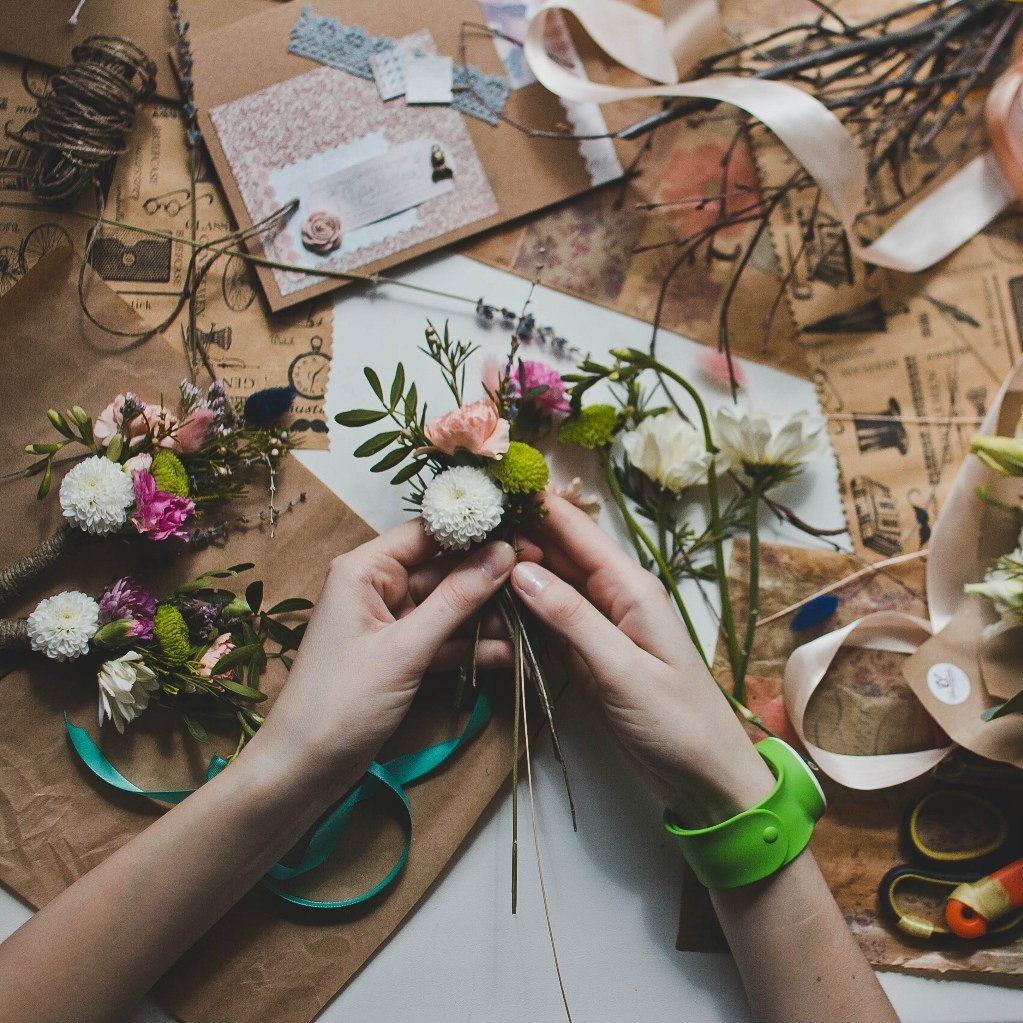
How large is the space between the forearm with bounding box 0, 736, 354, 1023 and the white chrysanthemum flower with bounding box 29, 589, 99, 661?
241 millimetres

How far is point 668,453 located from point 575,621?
0.31m

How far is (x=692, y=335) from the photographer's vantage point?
1.28 metres

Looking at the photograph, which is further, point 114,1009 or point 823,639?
point 823,639

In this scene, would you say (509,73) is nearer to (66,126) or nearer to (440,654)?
(66,126)

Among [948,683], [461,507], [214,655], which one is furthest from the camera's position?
[948,683]

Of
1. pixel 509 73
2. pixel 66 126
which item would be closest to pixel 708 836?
pixel 509 73

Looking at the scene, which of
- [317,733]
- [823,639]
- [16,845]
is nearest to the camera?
[317,733]

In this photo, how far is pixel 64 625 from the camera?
3.35 feet

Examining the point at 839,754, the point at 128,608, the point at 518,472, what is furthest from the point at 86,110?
the point at 839,754

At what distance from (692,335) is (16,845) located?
3.88ft

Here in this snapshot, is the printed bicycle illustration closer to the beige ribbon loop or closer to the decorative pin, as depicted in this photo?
the decorative pin

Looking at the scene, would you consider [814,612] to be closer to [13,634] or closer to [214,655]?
[214,655]

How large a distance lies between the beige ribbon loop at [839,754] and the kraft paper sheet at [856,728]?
33 mm

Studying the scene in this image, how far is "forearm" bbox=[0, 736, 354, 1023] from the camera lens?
95 cm
